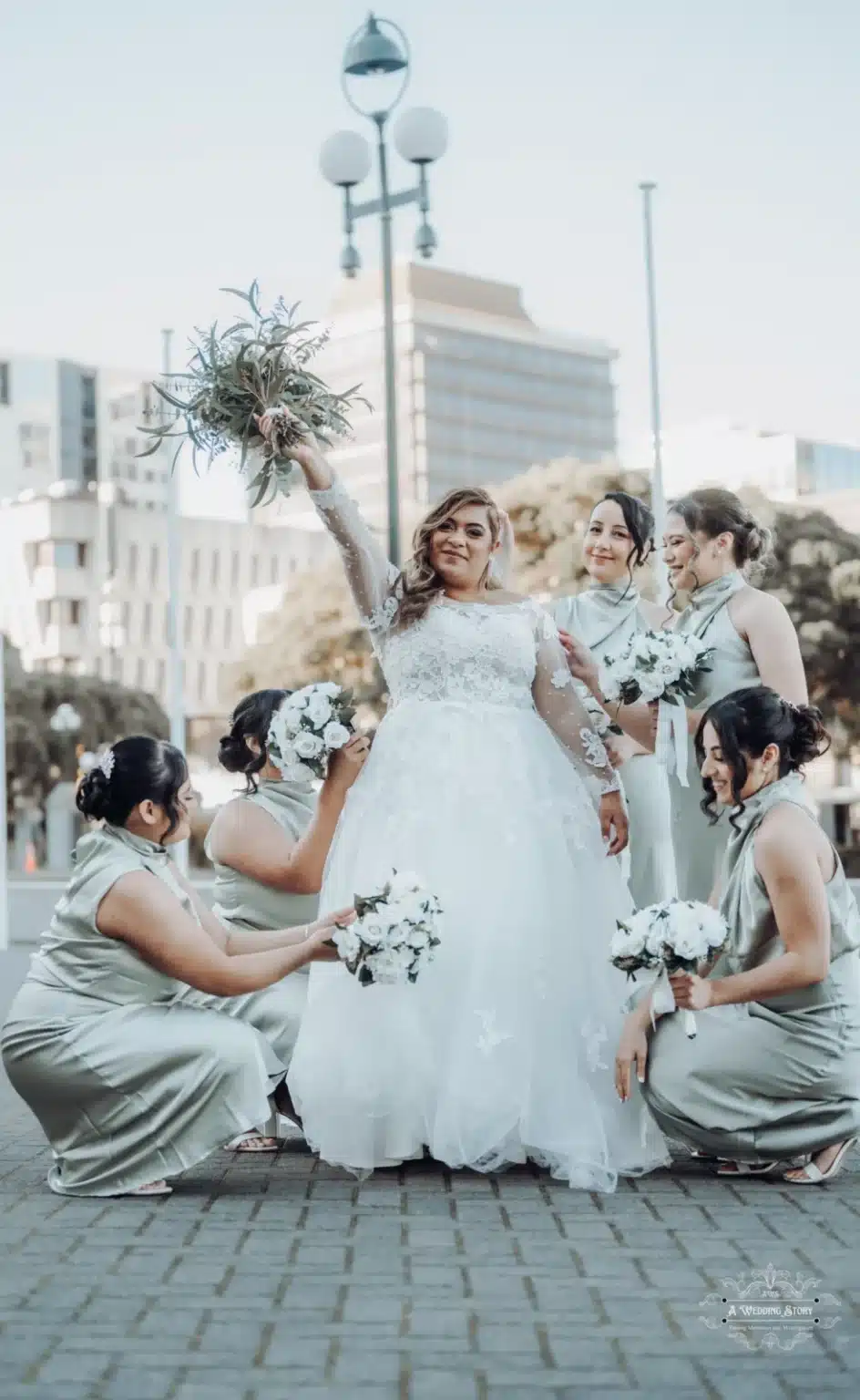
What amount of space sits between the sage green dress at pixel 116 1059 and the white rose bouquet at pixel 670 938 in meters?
1.28

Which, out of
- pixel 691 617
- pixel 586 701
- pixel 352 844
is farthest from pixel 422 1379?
pixel 691 617

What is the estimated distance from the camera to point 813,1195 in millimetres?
6148

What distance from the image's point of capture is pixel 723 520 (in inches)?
313

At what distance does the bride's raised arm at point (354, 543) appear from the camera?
275 inches

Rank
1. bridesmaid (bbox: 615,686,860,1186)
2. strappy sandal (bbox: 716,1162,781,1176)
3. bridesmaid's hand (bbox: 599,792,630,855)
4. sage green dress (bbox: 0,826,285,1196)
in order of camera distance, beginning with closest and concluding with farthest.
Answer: sage green dress (bbox: 0,826,285,1196)
bridesmaid (bbox: 615,686,860,1186)
strappy sandal (bbox: 716,1162,781,1176)
bridesmaid's hand (bbox: 599,792,630,855)

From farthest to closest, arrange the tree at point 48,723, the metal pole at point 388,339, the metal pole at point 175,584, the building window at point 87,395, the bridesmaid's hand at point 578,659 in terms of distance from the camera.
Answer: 1. the building window at point 87,395
2. the tree at point 48,723
3. the metal pole at point 175,584
4. the metal pole at point 388,339
5. the bridesmaid's hand at point 578,659

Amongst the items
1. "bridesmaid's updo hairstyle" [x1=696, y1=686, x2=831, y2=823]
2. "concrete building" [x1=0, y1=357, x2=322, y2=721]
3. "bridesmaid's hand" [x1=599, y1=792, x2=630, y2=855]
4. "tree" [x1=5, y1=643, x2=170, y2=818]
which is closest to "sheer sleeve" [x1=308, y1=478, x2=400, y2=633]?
"bridesmaid's hand" [x1=599, y1=792, x2=630, y2=855]

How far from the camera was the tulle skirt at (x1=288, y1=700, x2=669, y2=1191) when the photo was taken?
21.3 ft

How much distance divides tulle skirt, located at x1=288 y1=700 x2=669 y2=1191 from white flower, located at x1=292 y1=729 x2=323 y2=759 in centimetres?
26

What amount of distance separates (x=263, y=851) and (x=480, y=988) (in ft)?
4.39

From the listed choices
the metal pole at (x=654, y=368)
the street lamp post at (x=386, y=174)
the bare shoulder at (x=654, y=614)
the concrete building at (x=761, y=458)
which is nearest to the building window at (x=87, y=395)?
the concrete building at (x=761, y=458)

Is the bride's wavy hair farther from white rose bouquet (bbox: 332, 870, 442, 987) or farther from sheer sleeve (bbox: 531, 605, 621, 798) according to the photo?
white rose bouquet (bbox: 332, 870, 442, 987)

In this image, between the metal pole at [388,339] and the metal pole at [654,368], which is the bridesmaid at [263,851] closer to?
the metal pole at [388,339]

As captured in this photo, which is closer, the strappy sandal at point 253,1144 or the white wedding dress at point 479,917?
the white wedding dress at point 479,917
